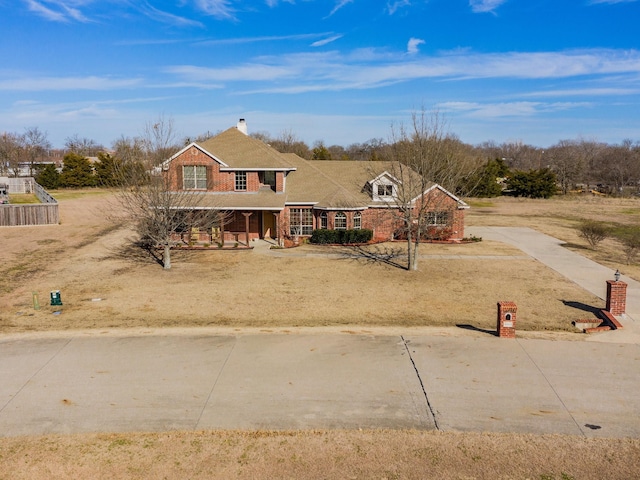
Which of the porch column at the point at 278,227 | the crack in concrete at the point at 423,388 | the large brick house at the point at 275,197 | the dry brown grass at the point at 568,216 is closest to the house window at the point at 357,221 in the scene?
the large brick house at the point at 275,197

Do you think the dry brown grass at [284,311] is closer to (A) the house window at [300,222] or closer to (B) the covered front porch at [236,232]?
(B) the covered front porch at [236,232]

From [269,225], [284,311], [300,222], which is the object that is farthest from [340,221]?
[284,311]

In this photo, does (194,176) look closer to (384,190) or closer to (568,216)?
(384,190)

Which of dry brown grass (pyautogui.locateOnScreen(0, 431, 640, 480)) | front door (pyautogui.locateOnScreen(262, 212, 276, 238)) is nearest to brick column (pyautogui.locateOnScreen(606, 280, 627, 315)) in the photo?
dry brown grass (pyautogui.locateOnScreen(0, 431, 640, 480))

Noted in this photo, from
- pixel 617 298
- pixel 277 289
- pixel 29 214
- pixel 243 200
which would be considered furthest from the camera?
pixel 29 214

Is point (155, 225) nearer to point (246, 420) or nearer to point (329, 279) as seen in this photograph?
point (329, 279)

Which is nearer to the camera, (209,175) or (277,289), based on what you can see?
(277,289)
